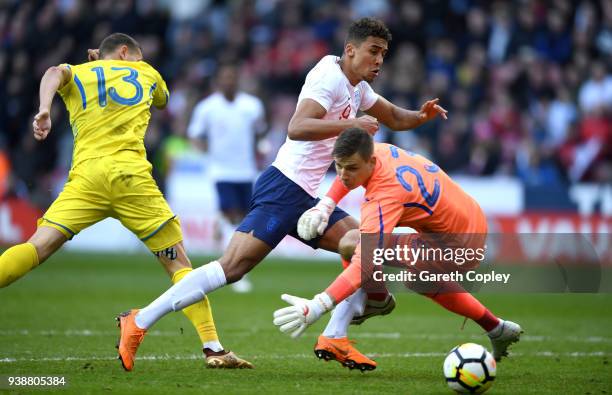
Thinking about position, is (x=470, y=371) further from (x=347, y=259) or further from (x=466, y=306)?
(x=347, y=259)

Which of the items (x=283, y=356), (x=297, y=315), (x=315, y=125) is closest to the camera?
(x=297, y=315)

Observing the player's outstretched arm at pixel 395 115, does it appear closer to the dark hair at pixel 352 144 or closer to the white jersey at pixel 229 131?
the dark hair at pixel 352 144

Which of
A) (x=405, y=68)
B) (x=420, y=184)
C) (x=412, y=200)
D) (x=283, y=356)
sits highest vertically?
(x=405, y=68)

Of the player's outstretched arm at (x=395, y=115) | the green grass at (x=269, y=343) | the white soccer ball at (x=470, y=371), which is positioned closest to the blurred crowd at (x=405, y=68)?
the green grass at (x=269, y=343)

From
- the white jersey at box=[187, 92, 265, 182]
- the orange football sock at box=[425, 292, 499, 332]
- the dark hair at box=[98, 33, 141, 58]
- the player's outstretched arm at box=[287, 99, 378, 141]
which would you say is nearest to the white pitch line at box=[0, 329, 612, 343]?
the orange football sock at box=[425, 292, 499, 332]

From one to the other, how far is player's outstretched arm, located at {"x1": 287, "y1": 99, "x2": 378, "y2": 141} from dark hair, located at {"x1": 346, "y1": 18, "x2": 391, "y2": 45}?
616mm

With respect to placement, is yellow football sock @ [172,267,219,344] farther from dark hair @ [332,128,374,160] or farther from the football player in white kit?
dark hair @ [332,128,374,160]

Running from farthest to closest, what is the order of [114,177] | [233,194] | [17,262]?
[233,194]
[114,177]
[17,262]

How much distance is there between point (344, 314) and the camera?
7152 mm

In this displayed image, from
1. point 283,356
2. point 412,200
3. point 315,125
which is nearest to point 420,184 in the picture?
point 412,200

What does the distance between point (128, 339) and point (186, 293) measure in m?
0.51

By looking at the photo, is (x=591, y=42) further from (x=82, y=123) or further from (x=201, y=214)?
(x=82, y=123)

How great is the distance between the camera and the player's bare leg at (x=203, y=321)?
23.9 ft

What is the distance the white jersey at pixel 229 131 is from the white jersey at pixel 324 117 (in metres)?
6.57
